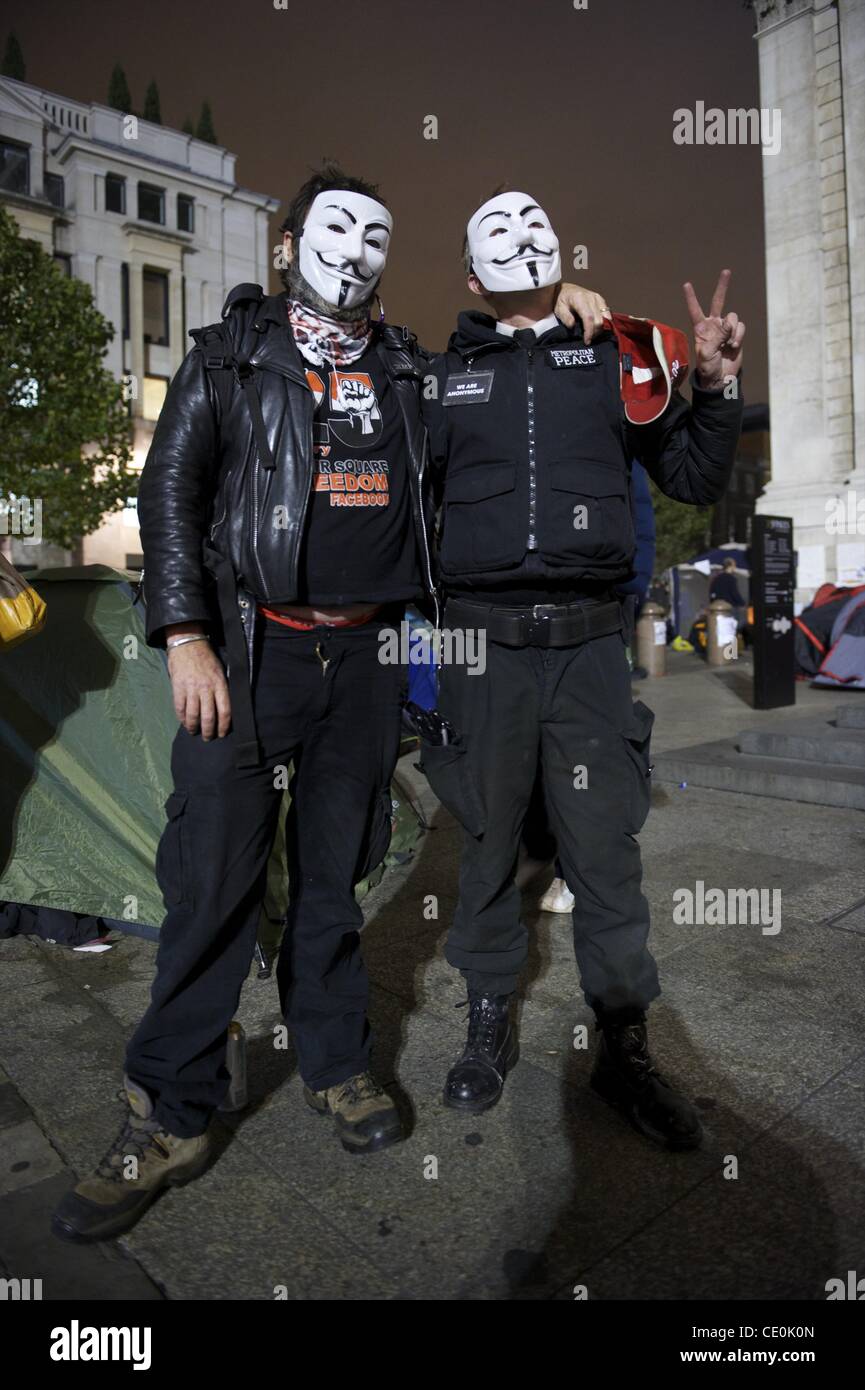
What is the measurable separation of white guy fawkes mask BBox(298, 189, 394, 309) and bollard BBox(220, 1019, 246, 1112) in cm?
184

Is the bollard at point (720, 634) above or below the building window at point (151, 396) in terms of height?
below

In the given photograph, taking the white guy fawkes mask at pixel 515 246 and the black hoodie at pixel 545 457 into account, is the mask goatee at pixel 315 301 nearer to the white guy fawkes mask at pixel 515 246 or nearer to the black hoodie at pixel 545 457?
the black hoodie at pixel 545 457

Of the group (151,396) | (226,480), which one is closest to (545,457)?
(226,480)

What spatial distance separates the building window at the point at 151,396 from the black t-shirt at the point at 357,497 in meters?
36.5

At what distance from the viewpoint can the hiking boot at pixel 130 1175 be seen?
197 cm

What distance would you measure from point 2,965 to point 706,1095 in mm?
2524

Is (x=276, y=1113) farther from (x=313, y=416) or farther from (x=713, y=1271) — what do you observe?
(x=313, y=416)

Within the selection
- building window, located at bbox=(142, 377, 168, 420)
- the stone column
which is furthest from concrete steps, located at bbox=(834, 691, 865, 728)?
building window, located at bbox=(142, 377, 168, 420)

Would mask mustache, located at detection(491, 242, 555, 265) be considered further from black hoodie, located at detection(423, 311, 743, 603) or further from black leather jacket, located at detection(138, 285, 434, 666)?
black leather jacket, located at detection(138, 285, 434, 666)

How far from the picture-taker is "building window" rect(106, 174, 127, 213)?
37.2m

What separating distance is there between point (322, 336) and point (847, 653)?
918cm

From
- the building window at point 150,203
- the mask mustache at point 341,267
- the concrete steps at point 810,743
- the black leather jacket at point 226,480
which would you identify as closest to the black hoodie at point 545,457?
the mask mustache at point 341,267

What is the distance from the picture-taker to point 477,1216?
6.63ft

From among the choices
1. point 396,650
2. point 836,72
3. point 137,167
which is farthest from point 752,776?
point 137,167
